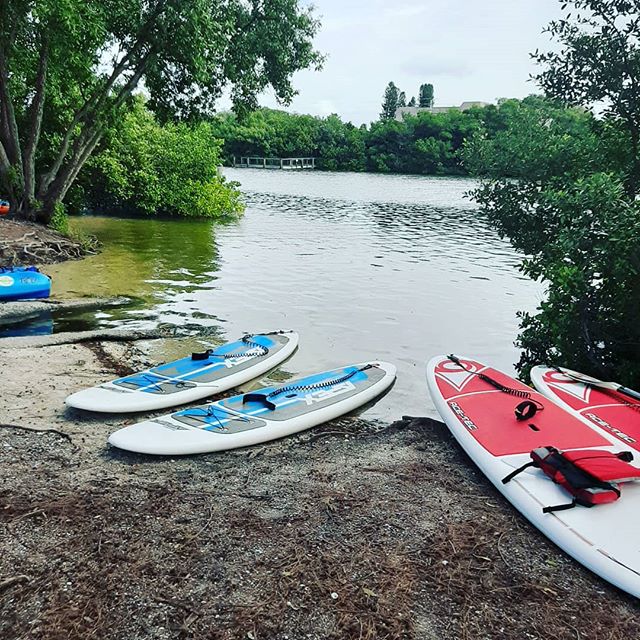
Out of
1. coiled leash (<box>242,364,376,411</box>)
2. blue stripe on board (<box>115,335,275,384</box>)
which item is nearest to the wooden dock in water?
blue stripe on board (<box>115,335,275,384</box>)

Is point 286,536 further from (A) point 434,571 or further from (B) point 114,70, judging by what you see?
(B) point 114,70

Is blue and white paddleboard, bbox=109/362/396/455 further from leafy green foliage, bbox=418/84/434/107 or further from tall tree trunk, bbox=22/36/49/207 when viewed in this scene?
leafy green foliage, bbox=418/84/434/107

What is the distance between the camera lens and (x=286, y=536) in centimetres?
372

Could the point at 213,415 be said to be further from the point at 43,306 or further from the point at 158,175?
the point at 158,175

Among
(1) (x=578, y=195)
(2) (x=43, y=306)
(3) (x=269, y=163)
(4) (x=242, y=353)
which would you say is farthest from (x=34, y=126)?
(3) (x=269, y=163)

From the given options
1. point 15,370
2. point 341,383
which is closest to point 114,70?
point 15,370

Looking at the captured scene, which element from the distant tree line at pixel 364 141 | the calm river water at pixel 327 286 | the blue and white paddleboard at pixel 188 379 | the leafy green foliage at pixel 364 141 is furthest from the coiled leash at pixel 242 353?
the leafy green foliage at pixel 364 141

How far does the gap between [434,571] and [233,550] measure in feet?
4.09

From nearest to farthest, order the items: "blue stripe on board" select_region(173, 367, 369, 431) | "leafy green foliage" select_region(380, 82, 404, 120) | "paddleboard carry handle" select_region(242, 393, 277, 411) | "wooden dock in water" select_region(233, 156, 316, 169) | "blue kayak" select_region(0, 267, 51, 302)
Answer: "blue stripe on board" select_region(173, 367, 369, 431) < "paddleboard carry handle" select_region(242, 393, 277, 411) < "blue kayak" select_region(0, 267, 51, 302) < "wooden dock in water" select_region(233, 156, 316, 169) < "leafy green foliage" select_region(380, 82, 404, 120)

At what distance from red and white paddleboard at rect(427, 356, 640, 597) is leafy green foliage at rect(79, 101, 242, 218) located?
17937 millimetres

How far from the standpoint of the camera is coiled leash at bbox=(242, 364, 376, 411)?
5.73 meters

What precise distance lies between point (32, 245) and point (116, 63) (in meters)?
4.84

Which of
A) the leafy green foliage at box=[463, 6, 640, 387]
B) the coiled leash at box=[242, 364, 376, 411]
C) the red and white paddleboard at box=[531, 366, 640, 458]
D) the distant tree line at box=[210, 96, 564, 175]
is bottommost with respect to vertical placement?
the coiled leash at box=[242, 364, 376, 411]

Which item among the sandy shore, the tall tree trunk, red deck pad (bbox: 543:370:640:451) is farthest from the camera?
the tall tree trunk
